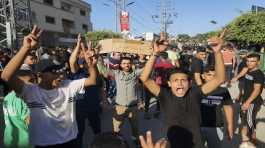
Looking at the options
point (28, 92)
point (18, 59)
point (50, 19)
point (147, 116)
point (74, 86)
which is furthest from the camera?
point (50, 19)

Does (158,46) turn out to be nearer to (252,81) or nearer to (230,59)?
(252,81)

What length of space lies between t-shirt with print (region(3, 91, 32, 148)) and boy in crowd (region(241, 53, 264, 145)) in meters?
3.30

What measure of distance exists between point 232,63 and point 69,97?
13.4 meters

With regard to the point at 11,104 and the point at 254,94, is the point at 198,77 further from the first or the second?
the point at 11,104

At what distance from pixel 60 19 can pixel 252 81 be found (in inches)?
1989

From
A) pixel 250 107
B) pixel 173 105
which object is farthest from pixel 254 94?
pixel 173 105

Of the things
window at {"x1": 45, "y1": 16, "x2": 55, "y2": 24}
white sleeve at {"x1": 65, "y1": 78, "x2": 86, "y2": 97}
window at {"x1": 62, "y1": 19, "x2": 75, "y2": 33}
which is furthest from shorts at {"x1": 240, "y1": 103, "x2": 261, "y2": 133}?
window at {"x1": 62, "y1": 19, "x2": 75, "y2": 33}

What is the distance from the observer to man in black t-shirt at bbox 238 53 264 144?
569 centimetres

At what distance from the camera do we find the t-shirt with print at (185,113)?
12.0ft

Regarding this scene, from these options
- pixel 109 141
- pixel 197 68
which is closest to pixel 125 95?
pixel 197 68

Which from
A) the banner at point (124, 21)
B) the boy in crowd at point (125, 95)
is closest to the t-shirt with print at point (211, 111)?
the boy in crowd at point (125, 95)

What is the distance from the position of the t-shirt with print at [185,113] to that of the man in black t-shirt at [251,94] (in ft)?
7.45

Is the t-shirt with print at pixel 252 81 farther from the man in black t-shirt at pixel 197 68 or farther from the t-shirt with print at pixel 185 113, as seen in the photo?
the t-shirt with print at pixel 185 113

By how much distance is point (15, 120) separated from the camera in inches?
157
